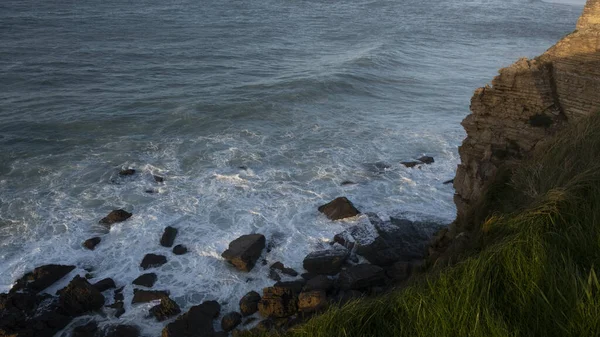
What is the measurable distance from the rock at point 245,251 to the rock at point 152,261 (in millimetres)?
1875

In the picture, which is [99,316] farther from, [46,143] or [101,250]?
[46,143]

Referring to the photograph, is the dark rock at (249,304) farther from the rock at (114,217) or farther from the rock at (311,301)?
the rock at (114,217)

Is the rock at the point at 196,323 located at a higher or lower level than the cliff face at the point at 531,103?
lower

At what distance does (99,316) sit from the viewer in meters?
13.0

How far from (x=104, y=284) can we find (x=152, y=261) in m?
1.57

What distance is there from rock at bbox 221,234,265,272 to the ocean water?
362 mm

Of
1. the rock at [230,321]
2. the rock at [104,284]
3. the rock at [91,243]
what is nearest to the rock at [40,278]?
the rock at [91,243]

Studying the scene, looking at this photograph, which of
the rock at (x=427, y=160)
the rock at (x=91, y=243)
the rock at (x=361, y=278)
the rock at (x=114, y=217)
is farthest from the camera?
the rock at (x=427, y=160)

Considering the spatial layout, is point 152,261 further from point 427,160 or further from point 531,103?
point 427,160

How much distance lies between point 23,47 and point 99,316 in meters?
32.7

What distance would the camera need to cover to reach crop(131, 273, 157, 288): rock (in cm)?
1412

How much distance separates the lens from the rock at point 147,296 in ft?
44.2

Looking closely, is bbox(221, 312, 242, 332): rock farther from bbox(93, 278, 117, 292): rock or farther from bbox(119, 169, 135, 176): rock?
bbox(119, 169, 135, 176): rock

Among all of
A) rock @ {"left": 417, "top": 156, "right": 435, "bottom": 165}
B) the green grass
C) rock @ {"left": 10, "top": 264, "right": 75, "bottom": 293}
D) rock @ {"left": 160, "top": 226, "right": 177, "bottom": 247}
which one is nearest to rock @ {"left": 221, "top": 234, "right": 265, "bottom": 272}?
rock @ {"left": 160, "top": 226, "right": 177, "bottom": 247}
